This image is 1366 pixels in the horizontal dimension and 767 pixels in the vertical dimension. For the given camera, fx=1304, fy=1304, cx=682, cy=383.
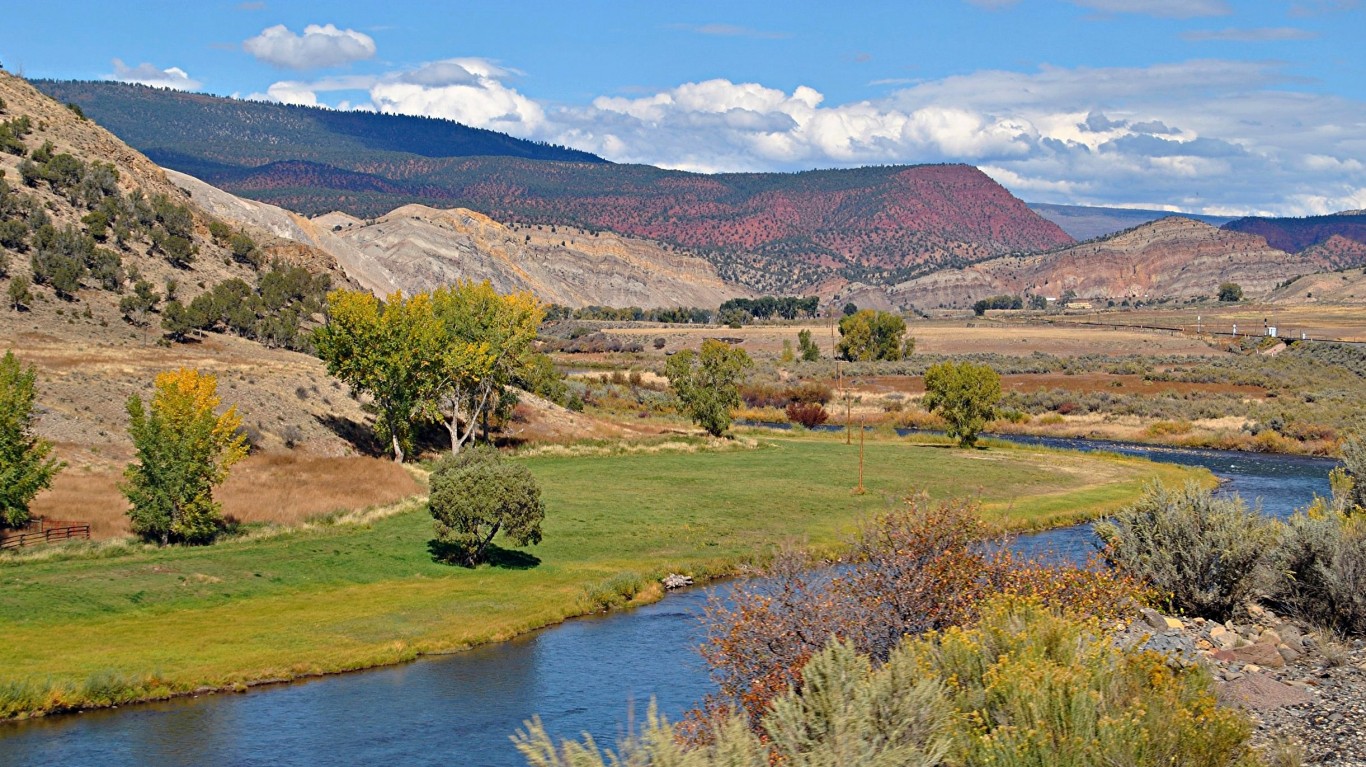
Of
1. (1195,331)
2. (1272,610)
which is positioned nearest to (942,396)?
(1272,610)

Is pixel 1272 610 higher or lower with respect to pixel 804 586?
lower

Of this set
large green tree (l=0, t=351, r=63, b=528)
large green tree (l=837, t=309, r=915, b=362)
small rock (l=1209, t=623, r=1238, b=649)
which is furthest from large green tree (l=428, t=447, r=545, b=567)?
large green tree (l=837, t=309, r=915, b=362)

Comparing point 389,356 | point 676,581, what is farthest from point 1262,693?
point 389,356

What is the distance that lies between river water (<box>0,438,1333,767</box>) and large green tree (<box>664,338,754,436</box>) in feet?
148

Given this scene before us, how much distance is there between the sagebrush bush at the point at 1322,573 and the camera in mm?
31719

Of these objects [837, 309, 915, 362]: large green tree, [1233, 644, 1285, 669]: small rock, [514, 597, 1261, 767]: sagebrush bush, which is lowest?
[1233, 644, 1285, 669]: small rock

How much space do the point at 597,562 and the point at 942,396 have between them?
41.4 meters

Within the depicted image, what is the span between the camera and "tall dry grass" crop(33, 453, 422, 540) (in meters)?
46.8

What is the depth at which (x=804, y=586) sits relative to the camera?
2262 cm

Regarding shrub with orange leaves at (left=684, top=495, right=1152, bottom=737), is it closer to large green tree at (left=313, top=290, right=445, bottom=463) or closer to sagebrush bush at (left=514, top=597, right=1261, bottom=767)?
sagebrush bush at (left=514, top=597, right=1261, bottom=767)

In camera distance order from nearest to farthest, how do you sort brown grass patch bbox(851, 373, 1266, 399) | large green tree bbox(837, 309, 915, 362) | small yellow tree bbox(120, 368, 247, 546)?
1. small yellow tree bbox(120, 368, 247, 546)
2. brown grass patch bbox(851, 373, 1266, 399)
3. large green tree bbox(837, 309, 915, 362)

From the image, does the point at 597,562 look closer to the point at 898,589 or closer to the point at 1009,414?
the point at 898,589

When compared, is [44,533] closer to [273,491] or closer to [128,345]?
[273,491]

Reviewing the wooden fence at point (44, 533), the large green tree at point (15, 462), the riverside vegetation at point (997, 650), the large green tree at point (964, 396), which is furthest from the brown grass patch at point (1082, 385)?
the large green tree at point (15, 462)
